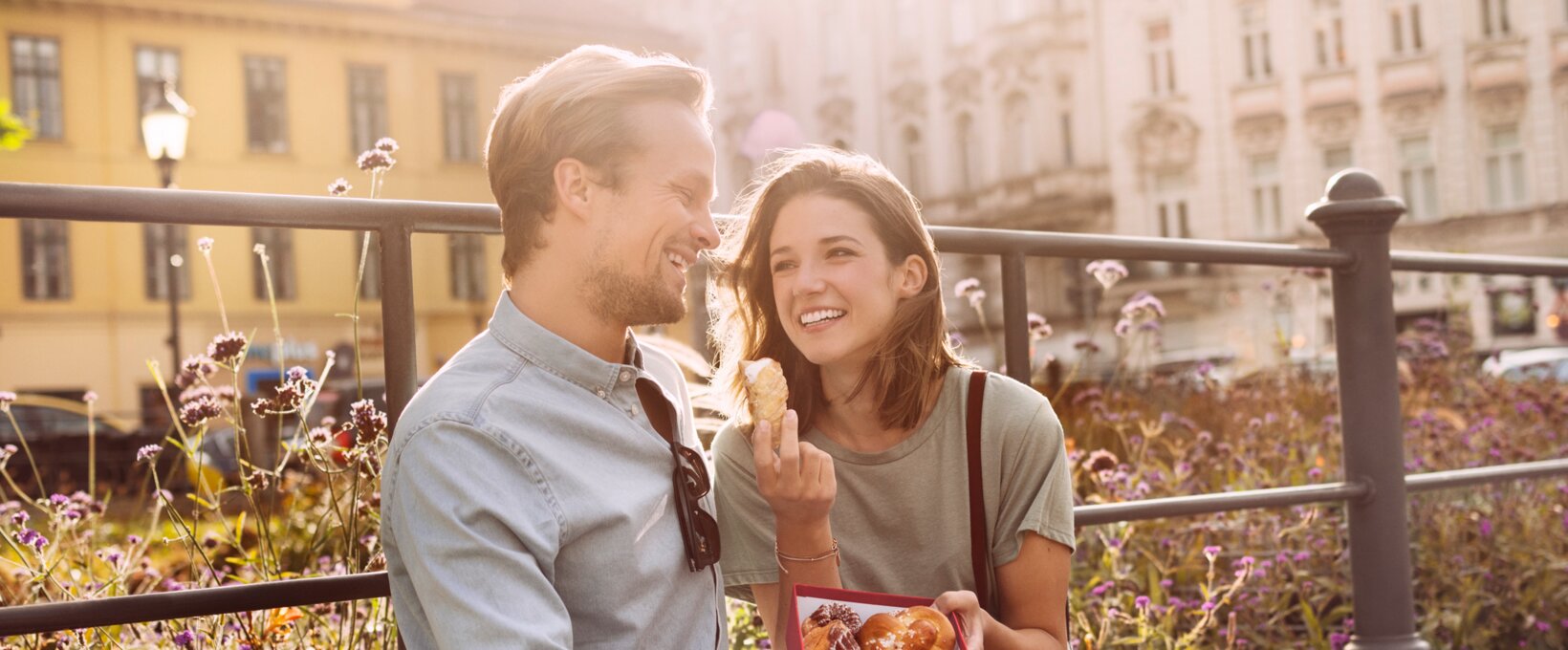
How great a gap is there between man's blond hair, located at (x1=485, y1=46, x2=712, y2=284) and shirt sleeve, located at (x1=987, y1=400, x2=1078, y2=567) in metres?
0.81

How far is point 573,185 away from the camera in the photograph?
1.86m

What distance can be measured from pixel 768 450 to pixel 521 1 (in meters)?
34.1

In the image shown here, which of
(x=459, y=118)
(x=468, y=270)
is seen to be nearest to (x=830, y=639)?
(x=468, y=270)

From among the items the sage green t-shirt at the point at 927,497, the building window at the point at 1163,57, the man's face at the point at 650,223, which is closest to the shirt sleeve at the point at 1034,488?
the sage green t-shirt at the point at 927,497

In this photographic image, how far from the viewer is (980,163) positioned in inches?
1448

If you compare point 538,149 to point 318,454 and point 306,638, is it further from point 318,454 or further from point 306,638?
point 306,638

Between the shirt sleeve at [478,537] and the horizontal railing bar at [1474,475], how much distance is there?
8.64 ft

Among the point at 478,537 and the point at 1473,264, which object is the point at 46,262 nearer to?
the point at 1473,264

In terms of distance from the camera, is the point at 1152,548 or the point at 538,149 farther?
the point at 1152,548

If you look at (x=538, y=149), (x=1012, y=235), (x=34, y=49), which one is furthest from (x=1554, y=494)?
(x=34, y=49)

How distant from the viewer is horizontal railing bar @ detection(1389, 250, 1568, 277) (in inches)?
141

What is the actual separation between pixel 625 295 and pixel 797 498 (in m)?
0.38

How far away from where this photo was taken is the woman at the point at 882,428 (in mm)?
2242

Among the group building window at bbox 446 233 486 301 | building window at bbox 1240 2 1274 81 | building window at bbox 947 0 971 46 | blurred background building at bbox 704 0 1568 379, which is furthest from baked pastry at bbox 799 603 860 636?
building window at bbox 947 0 971 46
